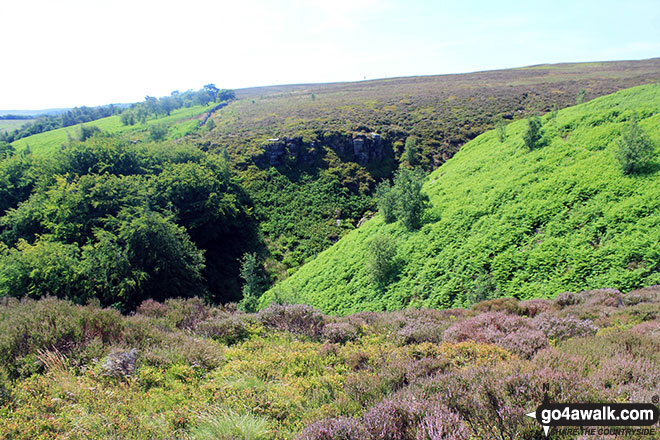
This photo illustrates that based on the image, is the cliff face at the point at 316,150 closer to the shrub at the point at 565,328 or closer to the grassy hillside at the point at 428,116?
the grassy hillside at the point at 428,116

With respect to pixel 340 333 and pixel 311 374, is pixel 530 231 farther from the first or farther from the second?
pixel 311 374

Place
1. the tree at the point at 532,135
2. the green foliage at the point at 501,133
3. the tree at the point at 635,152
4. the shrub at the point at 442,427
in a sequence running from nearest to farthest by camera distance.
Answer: the shrub at the point at 442,427
the tree at the point at 635,152
the tree at the point at 532,135
the green foliage at the point at 501,133

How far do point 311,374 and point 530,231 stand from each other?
46.2ft

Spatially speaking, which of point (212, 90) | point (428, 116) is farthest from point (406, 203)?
point (212, 90)

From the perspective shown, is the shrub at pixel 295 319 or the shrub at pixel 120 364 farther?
the shrub at pixel 295 319

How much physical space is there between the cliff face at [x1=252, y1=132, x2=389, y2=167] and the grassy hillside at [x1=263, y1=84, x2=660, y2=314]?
83.4 ft

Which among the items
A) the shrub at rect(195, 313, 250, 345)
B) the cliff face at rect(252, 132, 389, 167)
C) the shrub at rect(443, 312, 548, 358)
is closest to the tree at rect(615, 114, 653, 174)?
the shrub at rect(443, 312, 548, 358)

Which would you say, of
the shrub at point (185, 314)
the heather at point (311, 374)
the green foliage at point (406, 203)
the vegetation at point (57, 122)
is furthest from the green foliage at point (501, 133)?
the vegetation at point (57, 122)

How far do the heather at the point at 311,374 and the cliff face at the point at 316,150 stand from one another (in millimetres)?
40958

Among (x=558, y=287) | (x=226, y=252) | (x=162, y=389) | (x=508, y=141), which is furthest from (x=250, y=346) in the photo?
(x=226, y=252)

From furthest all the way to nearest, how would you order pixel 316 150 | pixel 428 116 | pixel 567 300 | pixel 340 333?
1. pixel 428 116
2. pixel 316 150
3. pixel 567 300
4. pixel 340 333

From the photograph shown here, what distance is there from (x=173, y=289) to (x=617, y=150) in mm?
29325

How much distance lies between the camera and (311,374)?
6.25 metres

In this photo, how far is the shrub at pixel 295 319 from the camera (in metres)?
8.90
